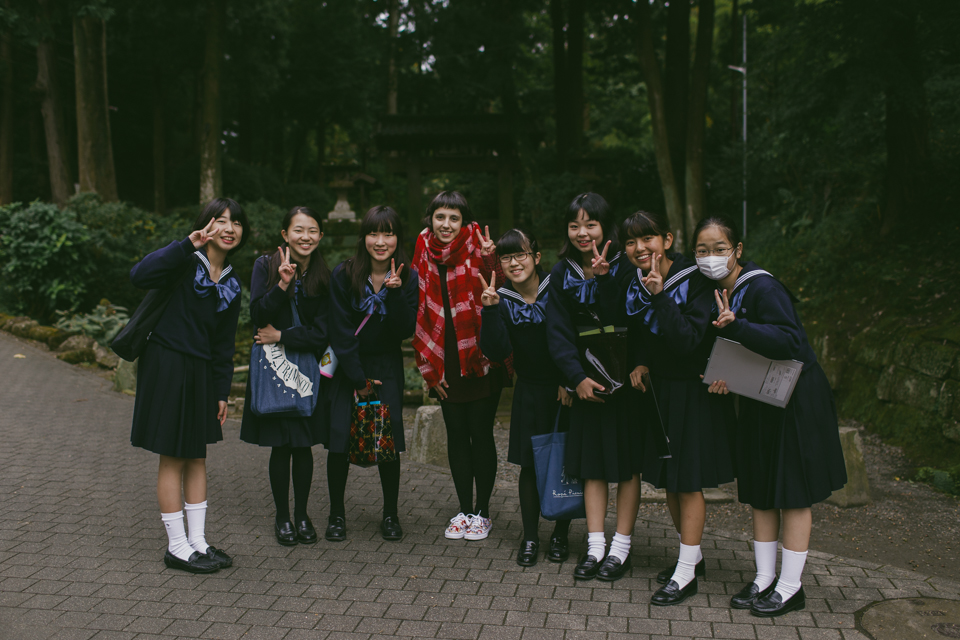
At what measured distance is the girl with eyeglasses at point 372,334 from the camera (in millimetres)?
4254

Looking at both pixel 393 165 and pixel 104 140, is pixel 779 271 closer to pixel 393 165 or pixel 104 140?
pixel 393 165

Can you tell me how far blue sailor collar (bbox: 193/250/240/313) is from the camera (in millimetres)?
3914

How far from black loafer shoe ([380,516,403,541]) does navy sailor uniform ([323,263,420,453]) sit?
467 millimetres

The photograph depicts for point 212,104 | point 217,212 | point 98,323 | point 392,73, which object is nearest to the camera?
point 217,212

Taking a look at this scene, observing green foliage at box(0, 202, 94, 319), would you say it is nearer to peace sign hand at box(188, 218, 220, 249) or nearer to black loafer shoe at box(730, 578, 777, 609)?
peace sign hand at box(188, 218, 220, 249)

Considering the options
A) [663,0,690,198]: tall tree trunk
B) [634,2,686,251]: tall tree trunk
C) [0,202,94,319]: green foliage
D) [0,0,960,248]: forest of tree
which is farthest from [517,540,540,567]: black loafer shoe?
[663,0,690,198]: tall tree trunk

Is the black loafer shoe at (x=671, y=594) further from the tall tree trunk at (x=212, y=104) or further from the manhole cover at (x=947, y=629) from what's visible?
the tall tree trunk at (x=212, y=104)

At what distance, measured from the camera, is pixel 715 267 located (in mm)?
3443

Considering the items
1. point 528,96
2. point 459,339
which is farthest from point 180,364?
point 528,96

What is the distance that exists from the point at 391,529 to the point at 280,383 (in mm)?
1142

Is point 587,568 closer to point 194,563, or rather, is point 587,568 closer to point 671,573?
point 671,573

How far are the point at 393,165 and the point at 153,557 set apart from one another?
48.5 feet

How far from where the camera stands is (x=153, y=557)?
4.08 metres

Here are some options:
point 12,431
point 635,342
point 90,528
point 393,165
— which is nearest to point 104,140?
point 393,165
